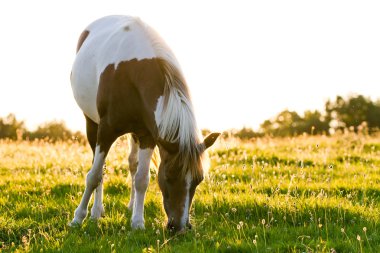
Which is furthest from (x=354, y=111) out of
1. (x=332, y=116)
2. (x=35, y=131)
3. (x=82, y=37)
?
(x=82, y=37)

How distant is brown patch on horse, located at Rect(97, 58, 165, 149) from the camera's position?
6957 millimetres

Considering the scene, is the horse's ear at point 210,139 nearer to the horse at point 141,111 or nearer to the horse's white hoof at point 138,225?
the horse at point 141,111

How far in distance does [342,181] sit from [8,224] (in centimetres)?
529

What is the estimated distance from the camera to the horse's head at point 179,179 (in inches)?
253

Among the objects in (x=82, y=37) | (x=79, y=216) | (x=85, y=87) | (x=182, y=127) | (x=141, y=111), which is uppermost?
(x=82, y=37)

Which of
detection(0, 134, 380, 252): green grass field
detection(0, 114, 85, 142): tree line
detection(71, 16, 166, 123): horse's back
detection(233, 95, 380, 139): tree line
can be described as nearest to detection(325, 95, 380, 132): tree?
detection(233, 95, 380, 139): tree line

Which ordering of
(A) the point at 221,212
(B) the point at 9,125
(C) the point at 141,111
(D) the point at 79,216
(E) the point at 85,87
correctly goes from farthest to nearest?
(B) the point at 9,125 → (E) the point at 85,87 → (A) the point at 221,212 → (D) the point at 79,216 → (C) the point at 141,111

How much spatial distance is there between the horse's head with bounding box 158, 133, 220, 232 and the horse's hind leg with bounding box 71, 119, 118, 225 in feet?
3.94

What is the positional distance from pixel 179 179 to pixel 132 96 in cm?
131

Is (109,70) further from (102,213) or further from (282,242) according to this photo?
(282,242)

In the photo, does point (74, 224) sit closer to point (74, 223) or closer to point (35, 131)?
point (74, 223)

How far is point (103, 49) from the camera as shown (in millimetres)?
8047

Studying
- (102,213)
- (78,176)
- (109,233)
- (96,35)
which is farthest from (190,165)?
(78,176)

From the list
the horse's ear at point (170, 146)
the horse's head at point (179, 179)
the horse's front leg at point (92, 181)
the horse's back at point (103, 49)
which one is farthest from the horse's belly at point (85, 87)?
the horse's head at point (179, 179)
